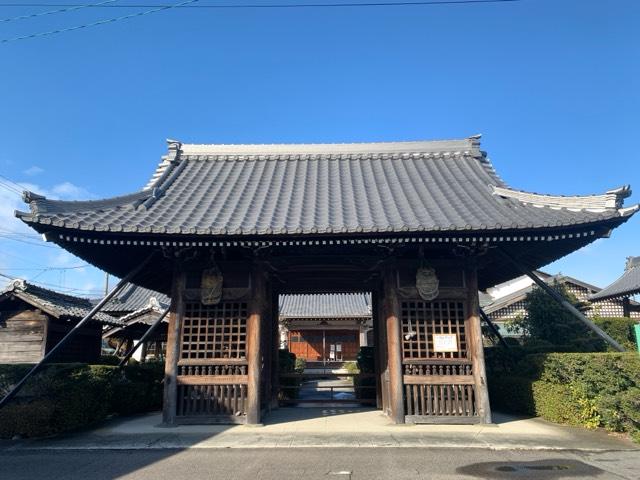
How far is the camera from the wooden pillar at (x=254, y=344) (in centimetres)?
940

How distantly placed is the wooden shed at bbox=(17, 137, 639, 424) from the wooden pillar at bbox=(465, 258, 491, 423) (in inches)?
0.9

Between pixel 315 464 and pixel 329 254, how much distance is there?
15.9 ft

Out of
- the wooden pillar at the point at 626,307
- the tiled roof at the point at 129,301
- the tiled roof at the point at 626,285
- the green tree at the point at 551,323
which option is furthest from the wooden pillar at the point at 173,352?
the wooden pillar at the point at 626,307

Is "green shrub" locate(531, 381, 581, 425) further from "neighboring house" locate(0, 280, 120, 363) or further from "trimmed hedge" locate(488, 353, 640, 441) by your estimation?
"neighboring house" locate(0, 280, 120, 363)

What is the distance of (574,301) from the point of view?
1603cm

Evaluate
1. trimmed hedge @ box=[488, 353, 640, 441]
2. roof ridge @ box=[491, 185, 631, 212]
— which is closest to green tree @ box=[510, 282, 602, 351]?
trimmed hedge @ box=[488, 353, 640, 441]

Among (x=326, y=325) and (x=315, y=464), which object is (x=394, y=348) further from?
(x=326, y=325)

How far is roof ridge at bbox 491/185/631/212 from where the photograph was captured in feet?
28.1

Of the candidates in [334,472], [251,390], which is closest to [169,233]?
[251,390]

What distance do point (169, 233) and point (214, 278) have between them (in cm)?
162

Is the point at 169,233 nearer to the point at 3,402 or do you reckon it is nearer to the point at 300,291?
the point at 3,402

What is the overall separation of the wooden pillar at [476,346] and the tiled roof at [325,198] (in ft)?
4.92

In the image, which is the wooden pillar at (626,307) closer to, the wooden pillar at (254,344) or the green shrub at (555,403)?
the green shrub at (555,403)

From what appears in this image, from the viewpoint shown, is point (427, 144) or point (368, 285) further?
point (427, 144)
